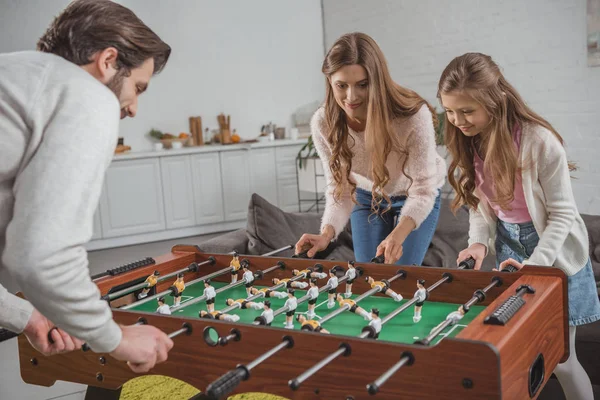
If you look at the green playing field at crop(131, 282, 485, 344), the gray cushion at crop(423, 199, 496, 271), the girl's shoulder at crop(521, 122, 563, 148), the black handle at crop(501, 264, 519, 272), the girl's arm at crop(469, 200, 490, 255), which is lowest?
the gray cushion at crop(423, 199, 496, 271)

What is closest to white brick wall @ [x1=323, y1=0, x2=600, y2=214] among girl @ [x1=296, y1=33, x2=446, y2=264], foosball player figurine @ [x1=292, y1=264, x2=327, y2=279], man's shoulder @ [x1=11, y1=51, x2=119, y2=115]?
girl @ [x1=296, y1=33, x2=446, y2=264]

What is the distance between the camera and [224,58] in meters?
7.69

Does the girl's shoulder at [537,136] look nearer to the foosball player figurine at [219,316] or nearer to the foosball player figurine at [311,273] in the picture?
the foosball player figurine at [311,273]

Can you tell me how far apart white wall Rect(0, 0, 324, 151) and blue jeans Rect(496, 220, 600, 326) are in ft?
18.4

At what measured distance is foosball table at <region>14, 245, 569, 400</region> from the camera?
1.34m

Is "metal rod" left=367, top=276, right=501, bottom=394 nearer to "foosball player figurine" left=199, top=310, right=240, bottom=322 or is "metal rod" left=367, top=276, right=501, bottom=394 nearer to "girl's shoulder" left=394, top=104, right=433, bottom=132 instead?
"foosball player figurine" left=199, top=310, right=240, bottom=322

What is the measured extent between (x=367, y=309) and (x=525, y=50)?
4271 mm

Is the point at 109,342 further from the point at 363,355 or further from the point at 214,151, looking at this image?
the point at 214,151

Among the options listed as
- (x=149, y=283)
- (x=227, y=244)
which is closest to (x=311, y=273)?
(x=149, y=283)

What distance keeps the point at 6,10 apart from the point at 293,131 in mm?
3161

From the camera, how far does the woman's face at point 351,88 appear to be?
2.42 m

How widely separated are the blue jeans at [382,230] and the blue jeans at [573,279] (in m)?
0.44

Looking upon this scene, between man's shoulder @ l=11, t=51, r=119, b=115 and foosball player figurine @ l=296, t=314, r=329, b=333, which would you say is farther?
foosball player figurine @ l=296, t=314, r=329, b=333

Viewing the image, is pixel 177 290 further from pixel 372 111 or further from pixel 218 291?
pixel 372 111
